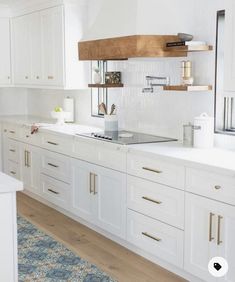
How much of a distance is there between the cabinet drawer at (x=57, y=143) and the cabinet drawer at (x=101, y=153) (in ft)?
0.49

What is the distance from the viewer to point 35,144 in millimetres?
5484

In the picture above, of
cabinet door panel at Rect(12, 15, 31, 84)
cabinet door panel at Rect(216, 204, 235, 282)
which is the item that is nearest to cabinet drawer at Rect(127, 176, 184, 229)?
cabinet door panel at Rect(216, 204, 235, 282)

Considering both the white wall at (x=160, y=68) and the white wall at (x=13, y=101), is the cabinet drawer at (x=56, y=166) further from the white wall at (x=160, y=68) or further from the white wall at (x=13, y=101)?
the white wall at (x=13, y=101)

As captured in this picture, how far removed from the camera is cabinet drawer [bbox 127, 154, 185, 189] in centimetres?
335

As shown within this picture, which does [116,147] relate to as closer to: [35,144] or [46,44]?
[35,144]

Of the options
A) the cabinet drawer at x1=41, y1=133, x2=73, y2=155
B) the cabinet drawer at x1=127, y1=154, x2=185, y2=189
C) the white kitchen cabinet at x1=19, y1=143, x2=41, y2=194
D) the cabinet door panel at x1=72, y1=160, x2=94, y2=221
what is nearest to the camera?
the cabinet drawer at x1=127, y1=154, x2=185, y2=189

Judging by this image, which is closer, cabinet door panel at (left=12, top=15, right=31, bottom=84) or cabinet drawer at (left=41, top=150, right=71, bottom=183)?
cabinet drawer at (left=41, top=150, right=71, bottom=183)

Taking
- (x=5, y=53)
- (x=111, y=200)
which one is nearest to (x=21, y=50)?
(x=5, y=53)

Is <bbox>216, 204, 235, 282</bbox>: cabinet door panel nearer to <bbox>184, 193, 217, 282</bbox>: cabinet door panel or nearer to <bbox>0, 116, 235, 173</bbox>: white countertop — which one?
<bbox>184, 193, 217, 282</bbox>: cabinet door panel

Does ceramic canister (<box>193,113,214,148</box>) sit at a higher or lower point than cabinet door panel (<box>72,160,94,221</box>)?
higher

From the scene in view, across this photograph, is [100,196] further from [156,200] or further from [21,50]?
[21,50]

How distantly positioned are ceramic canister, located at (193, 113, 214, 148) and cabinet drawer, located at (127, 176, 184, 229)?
0.52 meters

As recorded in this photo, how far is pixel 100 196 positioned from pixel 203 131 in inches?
44.0

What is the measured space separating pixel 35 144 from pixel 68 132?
76 centimetres
